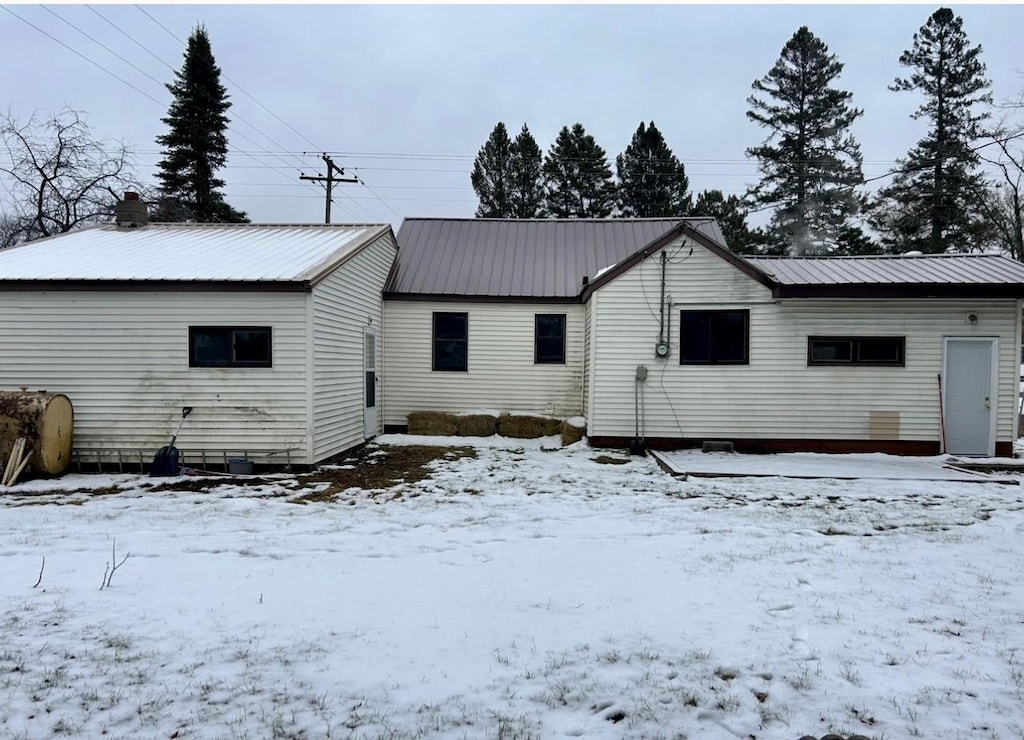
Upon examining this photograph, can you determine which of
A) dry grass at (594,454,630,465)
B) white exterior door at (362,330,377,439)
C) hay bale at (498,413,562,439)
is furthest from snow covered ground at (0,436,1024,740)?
hay bale at (498,413,562,439)

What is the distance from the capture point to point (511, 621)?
3.84 meters

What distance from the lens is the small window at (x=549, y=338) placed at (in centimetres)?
1356

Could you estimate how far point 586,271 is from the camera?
14773 millimetres

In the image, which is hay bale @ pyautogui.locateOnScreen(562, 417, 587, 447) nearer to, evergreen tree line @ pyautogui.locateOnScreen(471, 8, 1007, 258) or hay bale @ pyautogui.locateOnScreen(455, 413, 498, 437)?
hay bale @ pyautogui.locateOnScreen(455, 413, 498, 437)

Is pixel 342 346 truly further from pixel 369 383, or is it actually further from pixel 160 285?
pixel 160 285

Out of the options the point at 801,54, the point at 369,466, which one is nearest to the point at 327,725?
the point at 369,466

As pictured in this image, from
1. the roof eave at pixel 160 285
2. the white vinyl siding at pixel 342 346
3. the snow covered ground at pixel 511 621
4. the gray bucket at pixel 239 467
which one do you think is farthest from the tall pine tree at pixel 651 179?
the snow covered ground at pixel 511 621

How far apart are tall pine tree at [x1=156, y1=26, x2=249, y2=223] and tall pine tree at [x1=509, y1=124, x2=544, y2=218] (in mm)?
16192

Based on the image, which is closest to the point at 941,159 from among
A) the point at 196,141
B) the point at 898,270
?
the point at 898,270

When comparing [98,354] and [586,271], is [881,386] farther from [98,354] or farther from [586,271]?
[98,354]

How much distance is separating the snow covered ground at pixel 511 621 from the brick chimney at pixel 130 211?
827cm

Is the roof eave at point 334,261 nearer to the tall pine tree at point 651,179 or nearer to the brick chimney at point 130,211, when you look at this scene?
the brick chimney at point 130,211

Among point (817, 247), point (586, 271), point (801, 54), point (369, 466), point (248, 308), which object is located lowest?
point (369, 466)

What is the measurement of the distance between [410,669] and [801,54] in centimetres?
3528
